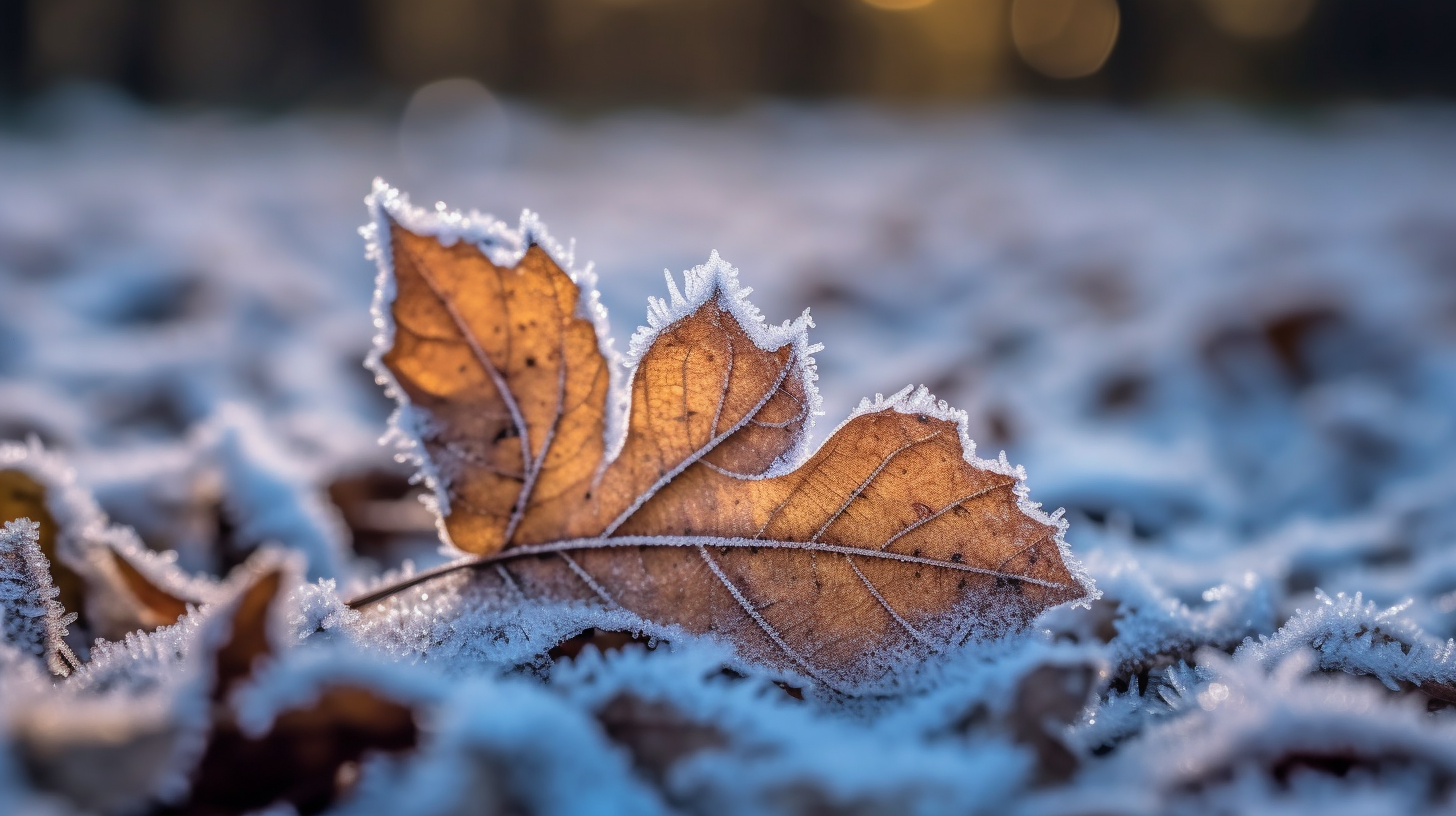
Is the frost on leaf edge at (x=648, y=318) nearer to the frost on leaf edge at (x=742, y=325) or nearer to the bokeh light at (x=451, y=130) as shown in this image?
the frost on leaf edge at (x=742, y=325)

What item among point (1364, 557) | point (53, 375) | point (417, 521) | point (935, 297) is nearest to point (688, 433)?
point (417, 521)

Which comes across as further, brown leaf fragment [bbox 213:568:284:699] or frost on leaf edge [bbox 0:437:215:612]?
frost on leaf edge [bbox 0:437:215:612]

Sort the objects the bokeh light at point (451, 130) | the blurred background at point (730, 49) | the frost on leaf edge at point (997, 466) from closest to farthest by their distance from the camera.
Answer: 1. the frost on leaf edge at point (997, 466)
2. the bokeh light at point (451, 130)
3. the blurred background at point (730, 49)

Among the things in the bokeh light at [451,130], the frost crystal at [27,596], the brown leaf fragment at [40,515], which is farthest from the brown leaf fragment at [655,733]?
the bokeh light at [451,130]

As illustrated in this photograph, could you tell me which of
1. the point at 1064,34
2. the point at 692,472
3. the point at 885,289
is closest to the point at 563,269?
the point at 692,472

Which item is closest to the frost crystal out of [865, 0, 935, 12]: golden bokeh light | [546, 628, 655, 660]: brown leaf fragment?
[546, 628, 655, 660]: brown leaf fragment

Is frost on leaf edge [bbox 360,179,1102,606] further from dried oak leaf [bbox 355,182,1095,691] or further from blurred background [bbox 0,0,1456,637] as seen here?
blurred background [bbox 0,0,1456,637]

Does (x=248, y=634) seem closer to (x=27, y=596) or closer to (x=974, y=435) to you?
(x=27, y=596)
